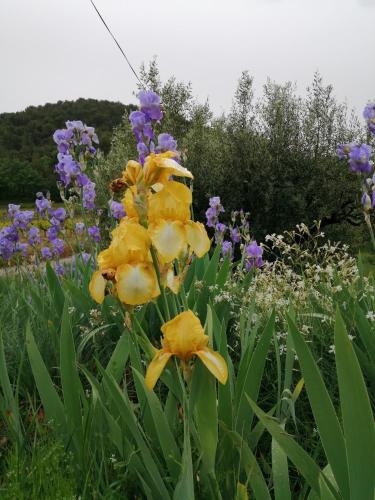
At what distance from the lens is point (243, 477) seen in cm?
159

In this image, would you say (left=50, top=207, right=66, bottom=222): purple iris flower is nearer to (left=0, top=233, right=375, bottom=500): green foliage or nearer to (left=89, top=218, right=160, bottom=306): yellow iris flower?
(left=0, top=233, right=375, bottom=500): green foliage

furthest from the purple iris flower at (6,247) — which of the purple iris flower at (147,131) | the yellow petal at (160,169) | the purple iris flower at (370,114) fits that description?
the yellow petal at (160,169)

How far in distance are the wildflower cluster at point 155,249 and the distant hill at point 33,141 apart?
37507 millimetres

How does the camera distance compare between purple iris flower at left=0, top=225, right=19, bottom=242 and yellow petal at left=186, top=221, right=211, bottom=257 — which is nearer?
yellow petal at left=186, top=221, right=211, bottom=257

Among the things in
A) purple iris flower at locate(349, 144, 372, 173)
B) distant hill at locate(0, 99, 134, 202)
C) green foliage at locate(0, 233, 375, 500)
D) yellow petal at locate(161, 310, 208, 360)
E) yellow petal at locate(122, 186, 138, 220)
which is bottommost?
green foliage at locate(0, 233, 375, 500)

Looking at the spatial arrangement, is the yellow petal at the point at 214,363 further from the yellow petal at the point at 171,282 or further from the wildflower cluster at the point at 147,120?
the wildflower cluster at the point at 147,120

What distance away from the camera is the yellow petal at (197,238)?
1253mm

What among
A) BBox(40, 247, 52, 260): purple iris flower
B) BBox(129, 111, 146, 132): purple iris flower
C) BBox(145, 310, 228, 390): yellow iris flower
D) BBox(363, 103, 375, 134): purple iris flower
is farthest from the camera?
BBox(40, 247, 52, 260): purple iris flower

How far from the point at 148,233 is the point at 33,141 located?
44.7m

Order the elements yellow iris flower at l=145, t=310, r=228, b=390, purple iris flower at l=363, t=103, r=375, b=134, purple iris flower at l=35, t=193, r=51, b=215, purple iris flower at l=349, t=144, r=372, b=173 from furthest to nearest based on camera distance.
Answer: purple iris flower at l=35, t=193, r=51, b=215 < purple iris flower at l=363, t=103, r=375, b=134 < purple iris flower at l=349, t=144, r=372, b=173 < yellow iris flower at l=145, t=310, r=228, b=390

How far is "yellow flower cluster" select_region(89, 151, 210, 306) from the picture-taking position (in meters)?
1.16

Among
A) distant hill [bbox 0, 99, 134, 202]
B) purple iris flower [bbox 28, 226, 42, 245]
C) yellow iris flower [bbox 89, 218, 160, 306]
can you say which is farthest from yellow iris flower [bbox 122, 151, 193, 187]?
distant hill [bbox 0, 99, 134, 202]

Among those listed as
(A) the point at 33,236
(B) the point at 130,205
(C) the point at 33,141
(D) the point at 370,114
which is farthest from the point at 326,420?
(C) the point at 33,141

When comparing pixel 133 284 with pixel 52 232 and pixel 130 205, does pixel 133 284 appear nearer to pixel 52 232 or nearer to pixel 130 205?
pixel 130 205
